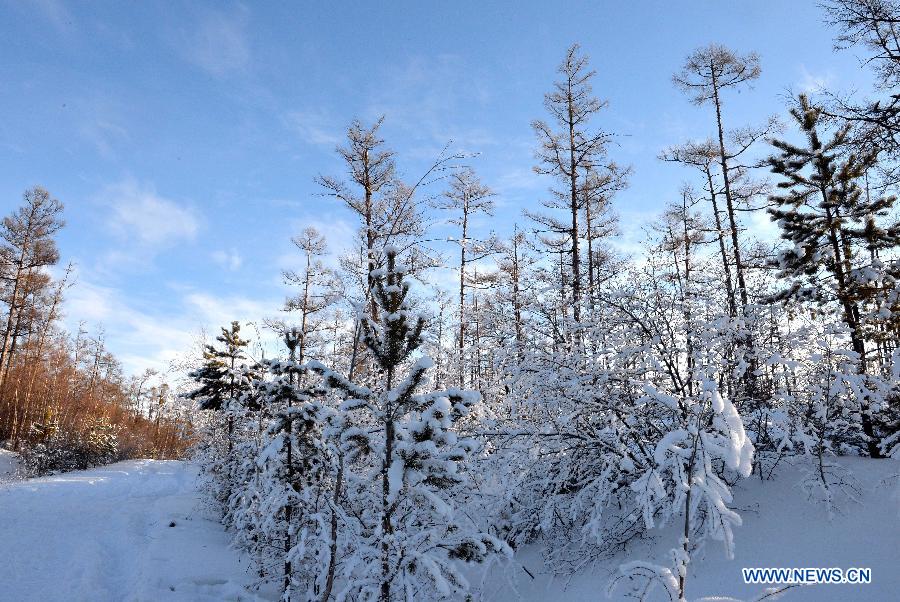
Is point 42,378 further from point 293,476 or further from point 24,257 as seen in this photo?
point 293,476

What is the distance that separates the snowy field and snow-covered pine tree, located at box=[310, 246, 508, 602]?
2.88 feet

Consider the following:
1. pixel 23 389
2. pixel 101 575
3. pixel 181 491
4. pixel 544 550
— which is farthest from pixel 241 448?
pixel 23 389

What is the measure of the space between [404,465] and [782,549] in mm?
3729

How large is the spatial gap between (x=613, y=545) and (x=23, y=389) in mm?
30031

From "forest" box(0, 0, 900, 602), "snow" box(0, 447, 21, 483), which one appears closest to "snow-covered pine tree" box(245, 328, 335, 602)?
"forest" box(0, 0, 900, 602)

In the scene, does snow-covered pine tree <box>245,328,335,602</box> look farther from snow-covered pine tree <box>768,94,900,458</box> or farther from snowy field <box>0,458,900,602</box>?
snow-covered pine tree <box>768,94,900,458</box>

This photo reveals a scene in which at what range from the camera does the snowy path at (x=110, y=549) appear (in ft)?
19.4

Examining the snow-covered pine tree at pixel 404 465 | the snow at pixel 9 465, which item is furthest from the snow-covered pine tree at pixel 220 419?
the snow at pixel 9 465

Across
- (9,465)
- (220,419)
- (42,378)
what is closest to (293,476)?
(220,419)

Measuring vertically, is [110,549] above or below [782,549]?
below

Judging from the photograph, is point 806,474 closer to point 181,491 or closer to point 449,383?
point 449,383

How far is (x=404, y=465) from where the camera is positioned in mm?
4191

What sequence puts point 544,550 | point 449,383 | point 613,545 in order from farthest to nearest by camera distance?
point 449,383 → point 544,550 → point 613,545

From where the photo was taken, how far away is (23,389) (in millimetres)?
23797
